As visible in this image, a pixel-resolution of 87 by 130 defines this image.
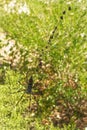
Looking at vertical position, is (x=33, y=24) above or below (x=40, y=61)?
above

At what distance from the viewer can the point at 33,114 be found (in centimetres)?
966

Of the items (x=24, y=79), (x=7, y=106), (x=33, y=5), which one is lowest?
(x=7, y=106)

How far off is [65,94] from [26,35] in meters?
2.14

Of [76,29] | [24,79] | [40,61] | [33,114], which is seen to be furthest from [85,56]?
[33,114]

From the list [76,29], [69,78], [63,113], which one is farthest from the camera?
[63,113]

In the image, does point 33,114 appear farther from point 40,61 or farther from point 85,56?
point 85,56

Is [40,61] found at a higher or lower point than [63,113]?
higher

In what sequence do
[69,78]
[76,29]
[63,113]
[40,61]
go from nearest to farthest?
1. [76,29]
2. [40,61]
3. [69,78]
4. [63,113]

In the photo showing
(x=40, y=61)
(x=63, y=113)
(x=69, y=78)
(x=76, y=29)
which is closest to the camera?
(x=76, y=29)

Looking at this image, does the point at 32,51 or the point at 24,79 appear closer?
the point at 32,51

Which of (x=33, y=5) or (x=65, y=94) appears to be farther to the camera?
(x=65, y=94)

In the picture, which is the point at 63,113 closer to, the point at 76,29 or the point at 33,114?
the point at 33,114

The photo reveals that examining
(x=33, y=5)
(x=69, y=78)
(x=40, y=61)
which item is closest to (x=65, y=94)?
(x=69, y=78)

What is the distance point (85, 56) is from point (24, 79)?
1.99m
